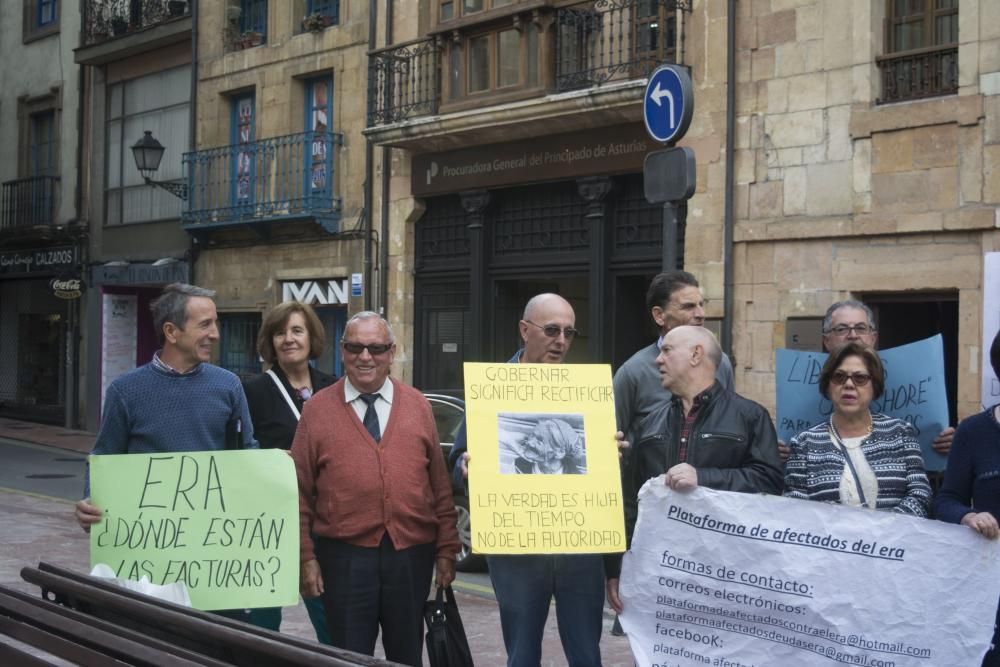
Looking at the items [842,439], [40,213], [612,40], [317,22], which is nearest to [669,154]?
[842,439]

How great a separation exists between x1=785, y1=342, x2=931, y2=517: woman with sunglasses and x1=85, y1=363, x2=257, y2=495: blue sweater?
2.22 meters

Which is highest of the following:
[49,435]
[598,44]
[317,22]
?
[317,22]

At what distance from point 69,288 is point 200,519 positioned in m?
22.7

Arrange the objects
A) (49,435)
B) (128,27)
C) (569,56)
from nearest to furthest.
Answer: (569,56), (49,435), (128,27)

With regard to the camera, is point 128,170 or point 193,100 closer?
point 193,100

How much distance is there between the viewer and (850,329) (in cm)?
526

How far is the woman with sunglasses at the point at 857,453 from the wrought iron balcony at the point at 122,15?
2108 cm

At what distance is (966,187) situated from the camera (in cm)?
1251

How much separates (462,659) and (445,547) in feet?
1.38

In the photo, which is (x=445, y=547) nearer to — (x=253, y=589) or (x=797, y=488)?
(x=253, y=589)

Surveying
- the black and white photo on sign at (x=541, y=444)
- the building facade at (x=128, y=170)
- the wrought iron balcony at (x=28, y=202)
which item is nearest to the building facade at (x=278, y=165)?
the building facade at (x=128, y=170)

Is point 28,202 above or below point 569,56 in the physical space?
below

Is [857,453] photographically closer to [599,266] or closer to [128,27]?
[599,266]

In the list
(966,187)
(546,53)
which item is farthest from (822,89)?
(546,53)
